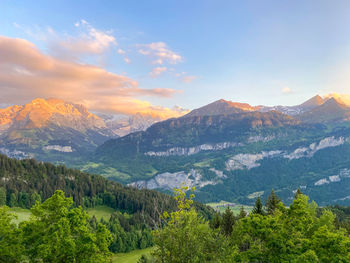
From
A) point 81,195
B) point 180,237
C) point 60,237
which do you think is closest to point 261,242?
point 180,237

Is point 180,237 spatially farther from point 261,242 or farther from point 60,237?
point 261,242

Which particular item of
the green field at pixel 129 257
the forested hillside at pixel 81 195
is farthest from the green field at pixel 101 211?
the green field at pixel 129 257

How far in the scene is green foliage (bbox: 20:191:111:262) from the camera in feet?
123

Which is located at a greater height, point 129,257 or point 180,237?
point 180,237

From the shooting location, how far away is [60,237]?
38344mm

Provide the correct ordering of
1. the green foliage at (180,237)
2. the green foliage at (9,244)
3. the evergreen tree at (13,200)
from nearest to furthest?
the green foliage at (180,237) < the green foliage at (9,244) < the evergreen tree at (13,200)

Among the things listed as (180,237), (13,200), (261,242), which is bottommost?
→ (13,200)

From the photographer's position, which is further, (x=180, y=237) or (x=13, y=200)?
(x=13, y=200)

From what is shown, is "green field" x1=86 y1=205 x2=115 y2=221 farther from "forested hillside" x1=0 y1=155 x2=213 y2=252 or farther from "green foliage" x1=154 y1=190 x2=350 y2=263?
"green foliage" x1=154 y1=190 x2=350 y2=263

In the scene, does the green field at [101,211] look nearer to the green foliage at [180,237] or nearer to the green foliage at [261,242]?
the green foliage at [261,242]

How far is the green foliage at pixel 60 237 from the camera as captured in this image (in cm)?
3747

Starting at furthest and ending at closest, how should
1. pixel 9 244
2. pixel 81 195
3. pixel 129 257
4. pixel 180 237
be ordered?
pixel 81 195 < pixel 129 257 < pixel 9 244 < pixel 180 237

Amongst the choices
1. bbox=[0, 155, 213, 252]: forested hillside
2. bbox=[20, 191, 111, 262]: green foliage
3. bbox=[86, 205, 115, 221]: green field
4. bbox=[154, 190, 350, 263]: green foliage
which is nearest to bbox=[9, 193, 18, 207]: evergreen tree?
bbox=[0, 155, 213, 252]: forested hillside

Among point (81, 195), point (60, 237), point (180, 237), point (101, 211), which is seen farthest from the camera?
point (81, 195)
